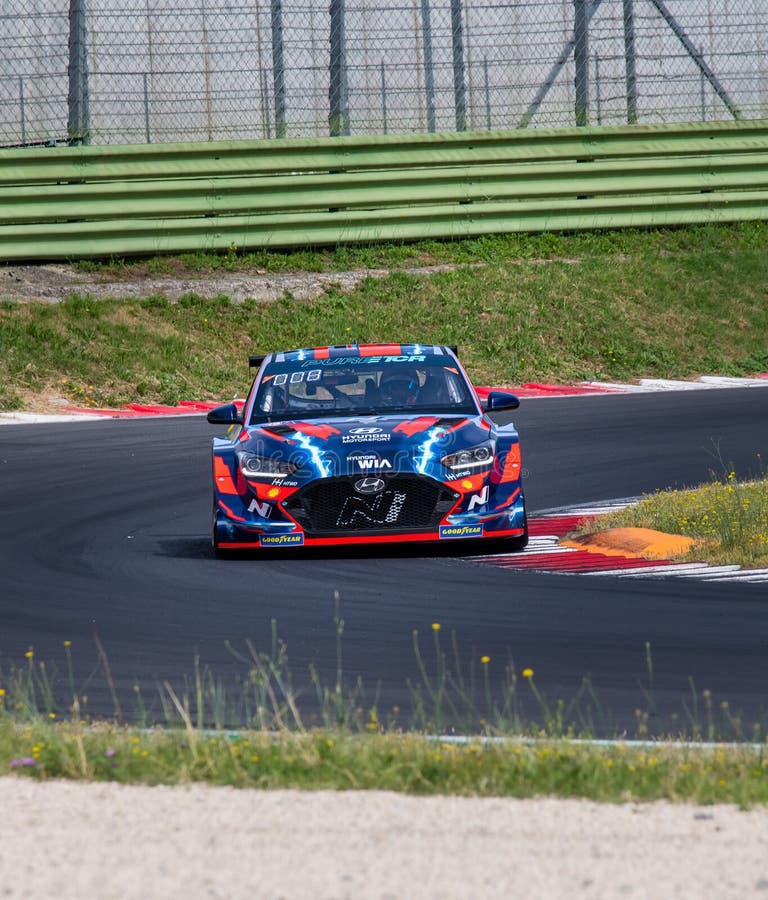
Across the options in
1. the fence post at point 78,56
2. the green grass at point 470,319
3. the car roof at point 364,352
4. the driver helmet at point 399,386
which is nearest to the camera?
the driver helmet at point 399,386

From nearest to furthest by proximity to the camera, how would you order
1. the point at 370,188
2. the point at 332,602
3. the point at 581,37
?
the point at 332,602
the point at 581,37
the point at 370,188

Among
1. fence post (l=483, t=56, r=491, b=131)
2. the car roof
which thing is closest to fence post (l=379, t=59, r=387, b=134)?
fence post (l=483, t=56, r=491, b=131)

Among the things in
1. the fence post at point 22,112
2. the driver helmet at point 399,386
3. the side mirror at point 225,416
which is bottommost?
the side mirror at point 225,416

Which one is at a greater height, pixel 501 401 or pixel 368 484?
pixel 501 401

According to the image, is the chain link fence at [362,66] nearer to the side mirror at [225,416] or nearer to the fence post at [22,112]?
the fence post at [22,112]

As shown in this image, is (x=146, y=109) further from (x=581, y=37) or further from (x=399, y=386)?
(x=399, y=386)

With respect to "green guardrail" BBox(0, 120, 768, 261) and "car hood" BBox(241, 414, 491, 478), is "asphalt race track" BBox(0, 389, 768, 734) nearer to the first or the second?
"car hood" BBox(241, 414, 491, 478)

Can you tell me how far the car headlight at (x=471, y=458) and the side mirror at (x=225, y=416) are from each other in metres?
1.65

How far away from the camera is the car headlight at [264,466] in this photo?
10680 mm

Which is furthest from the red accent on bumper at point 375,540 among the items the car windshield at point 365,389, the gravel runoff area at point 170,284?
the gravel runoff area at point 170,284

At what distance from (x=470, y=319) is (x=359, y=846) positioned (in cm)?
1626

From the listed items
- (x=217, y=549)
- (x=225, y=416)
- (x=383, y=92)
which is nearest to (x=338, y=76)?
(x=383, y=92)

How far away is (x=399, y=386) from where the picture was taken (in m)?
12.0

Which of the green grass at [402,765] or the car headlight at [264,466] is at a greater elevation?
the car headlight at [264,466]
